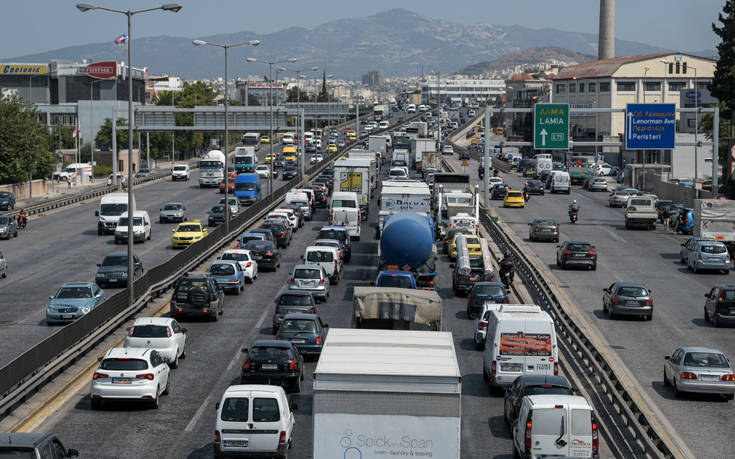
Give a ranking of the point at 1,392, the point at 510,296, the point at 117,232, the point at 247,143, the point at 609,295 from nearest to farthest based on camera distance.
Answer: the point at 1,392 < the point at 609,295 < the point at 510,296 < the point at 117,232 < the point at 247,143

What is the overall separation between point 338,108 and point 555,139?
88155mm

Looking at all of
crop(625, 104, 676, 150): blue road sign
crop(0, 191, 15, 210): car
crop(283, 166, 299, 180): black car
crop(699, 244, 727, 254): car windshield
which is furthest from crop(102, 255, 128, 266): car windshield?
crop(283, 166, 299, 180): black car

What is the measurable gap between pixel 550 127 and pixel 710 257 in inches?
809

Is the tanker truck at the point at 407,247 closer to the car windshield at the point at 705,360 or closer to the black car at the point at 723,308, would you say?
the black car at the point at 723,308

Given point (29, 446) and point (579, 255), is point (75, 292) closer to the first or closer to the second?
point (29, 446)

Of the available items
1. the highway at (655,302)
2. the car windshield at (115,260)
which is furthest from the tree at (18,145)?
the car windshield at (115,260)

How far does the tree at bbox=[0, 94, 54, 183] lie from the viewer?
88750 millimetres

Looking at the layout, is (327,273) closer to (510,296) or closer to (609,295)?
(510,296)

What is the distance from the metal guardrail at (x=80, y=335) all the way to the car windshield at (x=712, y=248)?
23776 mm

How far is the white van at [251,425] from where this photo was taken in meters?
21.0

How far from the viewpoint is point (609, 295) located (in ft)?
132

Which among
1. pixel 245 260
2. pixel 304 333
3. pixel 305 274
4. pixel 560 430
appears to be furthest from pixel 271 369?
pixel 245 260

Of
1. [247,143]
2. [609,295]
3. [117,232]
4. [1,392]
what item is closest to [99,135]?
[247,143]

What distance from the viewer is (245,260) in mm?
47188
